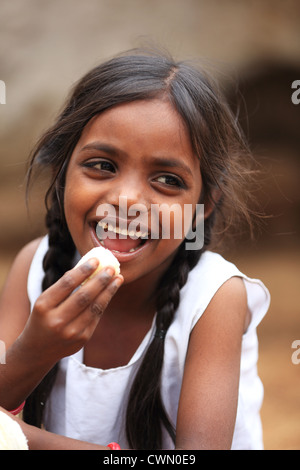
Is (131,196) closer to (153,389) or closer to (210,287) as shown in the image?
(210,287)

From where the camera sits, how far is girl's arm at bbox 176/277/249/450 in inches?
42.6

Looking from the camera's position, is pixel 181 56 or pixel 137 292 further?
pixel 181 56

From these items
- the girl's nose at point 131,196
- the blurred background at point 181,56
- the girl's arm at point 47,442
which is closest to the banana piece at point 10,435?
the girl's arm at point 47,442

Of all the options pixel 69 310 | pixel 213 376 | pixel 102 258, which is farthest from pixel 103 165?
pixel 213 376

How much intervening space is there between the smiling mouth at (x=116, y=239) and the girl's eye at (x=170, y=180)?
4.0 inches

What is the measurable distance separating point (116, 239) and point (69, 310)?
0.81 feet

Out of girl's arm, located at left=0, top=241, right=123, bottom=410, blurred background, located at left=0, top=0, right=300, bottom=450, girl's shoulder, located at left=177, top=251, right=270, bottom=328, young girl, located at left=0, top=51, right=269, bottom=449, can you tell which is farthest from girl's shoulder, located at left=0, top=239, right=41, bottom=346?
blurred background, located at left=0, top=0, right=300, bottom=450

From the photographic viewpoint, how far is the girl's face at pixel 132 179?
1097 mm

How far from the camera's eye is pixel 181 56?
112 inches

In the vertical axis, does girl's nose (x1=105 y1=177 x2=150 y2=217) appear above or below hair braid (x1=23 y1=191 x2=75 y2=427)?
above

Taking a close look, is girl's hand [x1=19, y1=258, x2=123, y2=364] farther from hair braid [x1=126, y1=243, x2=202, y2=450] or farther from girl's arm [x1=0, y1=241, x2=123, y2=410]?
hair braid [x1=126, y1=243, x2=202, y2=450]

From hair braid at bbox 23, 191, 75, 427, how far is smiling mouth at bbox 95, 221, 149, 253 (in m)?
0.23

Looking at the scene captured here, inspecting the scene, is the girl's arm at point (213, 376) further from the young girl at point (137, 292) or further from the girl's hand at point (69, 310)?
the girl's hand at point (69, 310)
